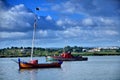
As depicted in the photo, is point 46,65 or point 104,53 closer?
point 46,65

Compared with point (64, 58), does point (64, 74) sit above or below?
below

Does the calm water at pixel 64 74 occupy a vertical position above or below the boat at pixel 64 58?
below

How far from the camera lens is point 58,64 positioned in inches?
705

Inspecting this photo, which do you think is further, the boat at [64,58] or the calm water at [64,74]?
the boat at [64,58]

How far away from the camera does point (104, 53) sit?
47375mm

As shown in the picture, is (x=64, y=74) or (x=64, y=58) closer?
(x=64, y=74)

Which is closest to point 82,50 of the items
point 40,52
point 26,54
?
point 40,52

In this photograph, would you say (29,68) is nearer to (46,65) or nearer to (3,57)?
(46,65)

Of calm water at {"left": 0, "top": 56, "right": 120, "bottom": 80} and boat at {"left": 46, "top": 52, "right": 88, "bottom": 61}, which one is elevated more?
boat at {"left": 46, "top": 52, "right": 88, "bottom": 61}

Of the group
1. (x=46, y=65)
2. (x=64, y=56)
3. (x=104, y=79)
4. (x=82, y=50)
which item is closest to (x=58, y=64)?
(x=46, y=65)

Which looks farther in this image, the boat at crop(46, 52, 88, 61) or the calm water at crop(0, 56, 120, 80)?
the boat at crop(46, 52, 88, 61)

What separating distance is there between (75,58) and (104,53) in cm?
2053

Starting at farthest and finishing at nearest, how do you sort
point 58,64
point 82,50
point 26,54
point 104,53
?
point 104,53, point 82,50, point 26,54, point 58,64

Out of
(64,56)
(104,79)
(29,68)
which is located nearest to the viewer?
(104,79)
